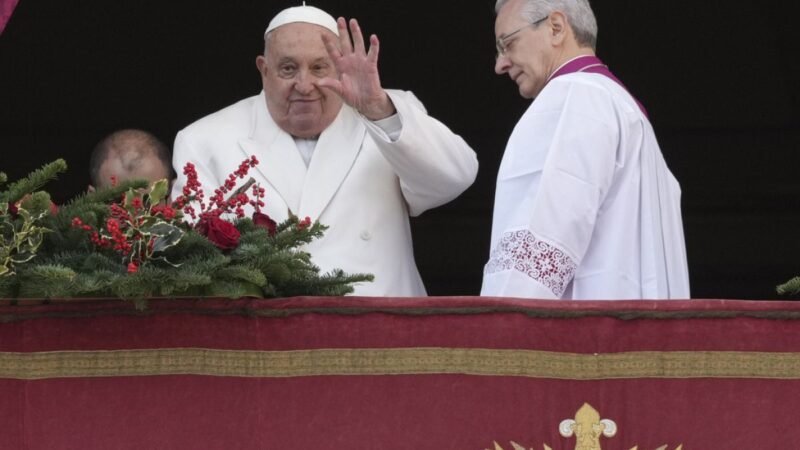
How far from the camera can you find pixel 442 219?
704cm

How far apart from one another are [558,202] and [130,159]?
157cm

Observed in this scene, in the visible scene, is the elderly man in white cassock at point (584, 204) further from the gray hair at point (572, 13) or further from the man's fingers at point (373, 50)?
the man's fingers at point (373, 50)

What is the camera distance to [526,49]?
451 cm

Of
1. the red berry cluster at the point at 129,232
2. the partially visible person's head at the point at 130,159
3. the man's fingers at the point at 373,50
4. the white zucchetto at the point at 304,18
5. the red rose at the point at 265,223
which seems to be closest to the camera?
the red berry cluster at the point at 129,232

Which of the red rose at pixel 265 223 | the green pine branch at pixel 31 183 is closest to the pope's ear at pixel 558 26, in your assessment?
the red rose at pixel 265 223

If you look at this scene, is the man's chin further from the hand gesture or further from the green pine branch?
the green pine branch

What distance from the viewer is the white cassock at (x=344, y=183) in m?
4.63

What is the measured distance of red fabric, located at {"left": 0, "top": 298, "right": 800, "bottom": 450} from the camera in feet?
11.0

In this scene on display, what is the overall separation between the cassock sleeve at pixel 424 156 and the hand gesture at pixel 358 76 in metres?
0.06

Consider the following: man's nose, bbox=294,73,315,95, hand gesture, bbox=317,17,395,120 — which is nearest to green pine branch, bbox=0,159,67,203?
hand gesture, bbox=317,17,395,120

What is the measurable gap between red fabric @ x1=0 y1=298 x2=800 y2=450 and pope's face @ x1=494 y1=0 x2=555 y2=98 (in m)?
1.24

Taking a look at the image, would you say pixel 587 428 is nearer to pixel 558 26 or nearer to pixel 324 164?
pixel 558 26

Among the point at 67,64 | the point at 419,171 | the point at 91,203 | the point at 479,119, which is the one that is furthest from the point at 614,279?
the point at 67,64

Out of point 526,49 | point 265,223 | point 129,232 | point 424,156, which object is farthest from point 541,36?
point 129,232
